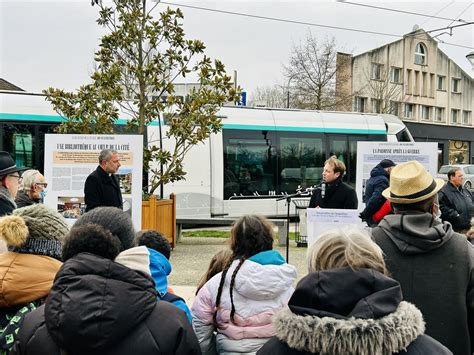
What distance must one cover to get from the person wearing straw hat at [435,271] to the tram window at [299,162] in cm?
1350

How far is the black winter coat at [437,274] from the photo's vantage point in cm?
271

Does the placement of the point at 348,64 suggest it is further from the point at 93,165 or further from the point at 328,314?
the point at 328,314

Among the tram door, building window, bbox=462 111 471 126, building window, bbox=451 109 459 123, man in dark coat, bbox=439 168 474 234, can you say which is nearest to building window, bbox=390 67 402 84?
building window, bbox=451 109 459 123

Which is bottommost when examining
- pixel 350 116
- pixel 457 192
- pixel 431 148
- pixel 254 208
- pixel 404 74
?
pixel 254 208

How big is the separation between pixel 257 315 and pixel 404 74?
4393cm

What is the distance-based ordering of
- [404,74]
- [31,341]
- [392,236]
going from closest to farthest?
[31,341]
[392,236]
[404,74]

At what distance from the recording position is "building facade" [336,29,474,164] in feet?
124

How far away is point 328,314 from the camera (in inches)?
71.7

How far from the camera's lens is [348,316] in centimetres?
182

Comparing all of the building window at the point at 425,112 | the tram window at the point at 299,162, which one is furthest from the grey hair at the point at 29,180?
the building window at the point at 425,112

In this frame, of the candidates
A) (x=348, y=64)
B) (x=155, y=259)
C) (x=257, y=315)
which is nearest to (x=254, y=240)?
(x=257, y=315)

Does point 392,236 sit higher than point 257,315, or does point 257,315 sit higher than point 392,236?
point 392,236

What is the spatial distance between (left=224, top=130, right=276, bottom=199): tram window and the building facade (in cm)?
1846

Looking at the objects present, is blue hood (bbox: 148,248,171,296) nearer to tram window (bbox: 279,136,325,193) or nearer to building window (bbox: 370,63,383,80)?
tram window (bbox: 279,136,325,193)
